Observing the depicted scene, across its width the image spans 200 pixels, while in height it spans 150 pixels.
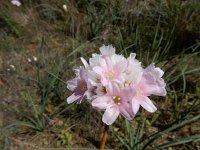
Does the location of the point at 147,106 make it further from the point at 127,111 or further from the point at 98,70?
the point at 98,70

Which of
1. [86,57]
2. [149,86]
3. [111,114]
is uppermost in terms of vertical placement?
[86,57]

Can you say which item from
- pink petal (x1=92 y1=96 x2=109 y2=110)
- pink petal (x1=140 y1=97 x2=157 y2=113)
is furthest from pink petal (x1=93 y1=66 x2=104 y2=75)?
pink petal (x1=140 y1=97 x2=157 y2=113)

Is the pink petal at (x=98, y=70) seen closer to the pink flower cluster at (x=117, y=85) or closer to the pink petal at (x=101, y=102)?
the pink flower cluster at (x=117, y=85)

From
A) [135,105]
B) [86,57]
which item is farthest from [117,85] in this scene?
[86,57]

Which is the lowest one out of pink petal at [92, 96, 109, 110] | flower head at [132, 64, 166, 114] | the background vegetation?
pink petal at [92, 96, 109, 110]

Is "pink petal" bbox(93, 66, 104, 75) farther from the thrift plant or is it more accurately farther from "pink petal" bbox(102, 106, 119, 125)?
"pink petal" bbox(102, 106, 119, 125)

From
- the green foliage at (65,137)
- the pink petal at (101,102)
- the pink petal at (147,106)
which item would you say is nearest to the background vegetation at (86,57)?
the green foliage at (65,137)

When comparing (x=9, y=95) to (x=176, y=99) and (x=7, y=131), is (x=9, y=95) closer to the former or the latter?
(x=7, y=131)
